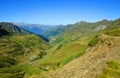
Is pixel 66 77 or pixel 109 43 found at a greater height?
pixel 109 43

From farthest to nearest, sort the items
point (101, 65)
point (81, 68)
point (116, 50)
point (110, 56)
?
1. point (116, 50)
2. point (110, 56)
3. point (81, 68)
4. point (101, 65)

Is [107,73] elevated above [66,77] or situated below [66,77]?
above

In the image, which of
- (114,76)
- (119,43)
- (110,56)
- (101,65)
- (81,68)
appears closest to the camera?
(114,76)

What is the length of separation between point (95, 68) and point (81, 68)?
4528 mm

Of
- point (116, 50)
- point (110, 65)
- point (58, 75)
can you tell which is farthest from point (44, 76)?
point (116, 50)

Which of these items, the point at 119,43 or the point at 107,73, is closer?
the point at 107,73

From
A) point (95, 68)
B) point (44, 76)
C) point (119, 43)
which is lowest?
point (44, 76)

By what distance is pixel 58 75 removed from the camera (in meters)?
43.3

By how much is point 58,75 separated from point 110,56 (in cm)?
1294

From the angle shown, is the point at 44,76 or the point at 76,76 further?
the point at 44,76

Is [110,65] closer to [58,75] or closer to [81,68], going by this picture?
[81,68]

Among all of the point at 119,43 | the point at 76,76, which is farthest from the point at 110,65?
the point at 119,43

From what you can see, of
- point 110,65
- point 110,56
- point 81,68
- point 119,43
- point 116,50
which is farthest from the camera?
point 119,43

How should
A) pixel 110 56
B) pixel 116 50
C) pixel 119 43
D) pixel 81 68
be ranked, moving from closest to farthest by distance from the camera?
pixel 81 68 < pixel 110 56 < pixel 116 50 < pixel 119 43
